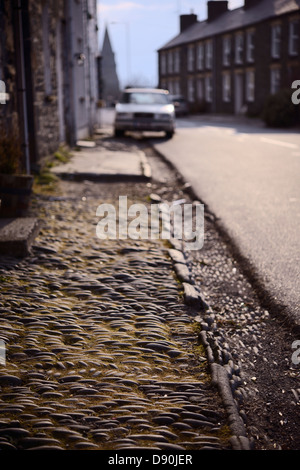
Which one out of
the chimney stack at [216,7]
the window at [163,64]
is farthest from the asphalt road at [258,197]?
the window at [163,64]

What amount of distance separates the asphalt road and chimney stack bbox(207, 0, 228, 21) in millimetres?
35671

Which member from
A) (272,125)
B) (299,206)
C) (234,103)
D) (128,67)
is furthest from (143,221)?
(128,67)

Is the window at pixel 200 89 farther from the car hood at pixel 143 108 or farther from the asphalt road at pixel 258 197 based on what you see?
the asphalt road at pixel 258 197

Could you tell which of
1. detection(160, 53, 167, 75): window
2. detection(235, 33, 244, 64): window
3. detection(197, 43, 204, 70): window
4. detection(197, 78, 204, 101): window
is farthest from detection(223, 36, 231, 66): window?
detection(160, 53, 167, 75): window

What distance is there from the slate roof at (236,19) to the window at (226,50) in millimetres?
663

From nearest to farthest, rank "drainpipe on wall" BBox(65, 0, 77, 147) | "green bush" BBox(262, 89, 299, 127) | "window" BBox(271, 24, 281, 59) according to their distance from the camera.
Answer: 1. "drainpipe on wall" BBox(65, 0, 77, 147)
2. "green bush" BBox(262, 89, 299, 127)
3. "window" BBox(271, 24, 281, 59)

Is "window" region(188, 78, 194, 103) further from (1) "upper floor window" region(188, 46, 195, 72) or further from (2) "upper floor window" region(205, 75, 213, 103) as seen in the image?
(2) "upper floor window" region(205, 75, 213, 103)

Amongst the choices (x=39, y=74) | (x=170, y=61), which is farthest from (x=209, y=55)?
(x=39, y=74)

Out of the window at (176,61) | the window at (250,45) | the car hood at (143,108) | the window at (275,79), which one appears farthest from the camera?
the window at (176,61)

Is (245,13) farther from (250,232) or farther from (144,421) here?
(144,421)

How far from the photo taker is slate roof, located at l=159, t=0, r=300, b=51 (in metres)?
36.4

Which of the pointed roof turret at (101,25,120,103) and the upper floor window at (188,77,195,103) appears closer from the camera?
the upper floor window at (188,77,195,103)

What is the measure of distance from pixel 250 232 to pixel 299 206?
156cm

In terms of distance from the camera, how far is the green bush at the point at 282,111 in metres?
26.3
